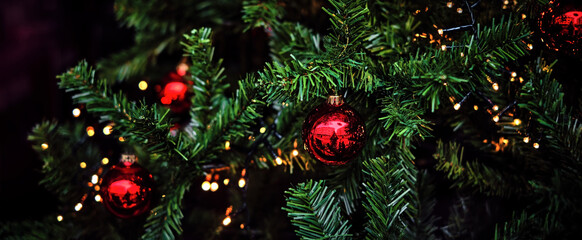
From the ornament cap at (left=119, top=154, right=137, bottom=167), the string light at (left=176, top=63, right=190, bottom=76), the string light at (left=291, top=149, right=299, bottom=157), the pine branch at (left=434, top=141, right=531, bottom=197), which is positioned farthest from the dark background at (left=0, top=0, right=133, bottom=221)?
the pine branch at (left=434, top=141, right=531, bottom=197)

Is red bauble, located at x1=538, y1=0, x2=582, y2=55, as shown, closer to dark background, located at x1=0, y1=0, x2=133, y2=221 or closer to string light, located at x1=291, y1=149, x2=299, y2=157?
string light, located at x1=291, y1=149, x2=299, y2=157

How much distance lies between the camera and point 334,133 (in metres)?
0.42

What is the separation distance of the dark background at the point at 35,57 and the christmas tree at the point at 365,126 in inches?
12.5

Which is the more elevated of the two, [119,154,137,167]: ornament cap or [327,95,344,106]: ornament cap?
[327,95,344,106]: ornament cap

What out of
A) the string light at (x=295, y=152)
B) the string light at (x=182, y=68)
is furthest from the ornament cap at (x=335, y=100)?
the string light at (x=182, y=68)

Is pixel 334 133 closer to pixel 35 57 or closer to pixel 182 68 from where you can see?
pixel 182 68

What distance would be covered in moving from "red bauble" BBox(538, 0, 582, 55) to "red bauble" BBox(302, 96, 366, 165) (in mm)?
210

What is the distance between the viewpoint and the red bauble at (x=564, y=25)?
0.42 metres

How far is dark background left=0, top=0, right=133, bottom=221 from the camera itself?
0.92m

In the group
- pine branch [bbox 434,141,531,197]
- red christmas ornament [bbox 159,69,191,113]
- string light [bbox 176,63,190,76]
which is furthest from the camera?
string light [bbox 176,63,190,76]

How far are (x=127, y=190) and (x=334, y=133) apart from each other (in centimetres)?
25

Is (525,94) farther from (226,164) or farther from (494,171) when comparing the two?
(226,164)

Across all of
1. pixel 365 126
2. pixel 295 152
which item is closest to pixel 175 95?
pixel 295 152

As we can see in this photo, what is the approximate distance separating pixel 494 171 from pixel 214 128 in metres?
0.35
